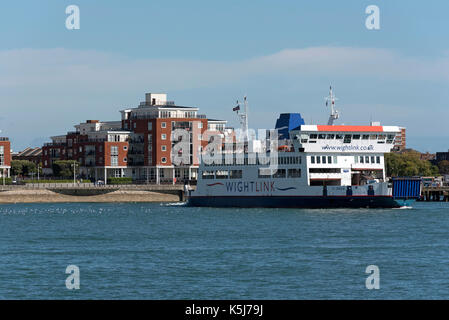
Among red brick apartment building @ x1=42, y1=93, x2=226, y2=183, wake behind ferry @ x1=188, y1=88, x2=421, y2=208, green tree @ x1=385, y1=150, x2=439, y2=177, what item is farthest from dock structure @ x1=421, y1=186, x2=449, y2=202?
wake behind ferry @ x1=188, y1=88, x2=421, y2=208

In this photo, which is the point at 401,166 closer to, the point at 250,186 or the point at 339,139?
the point at 250,186

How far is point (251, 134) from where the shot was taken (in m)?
94.9

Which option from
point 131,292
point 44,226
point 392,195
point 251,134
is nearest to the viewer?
point 131,292

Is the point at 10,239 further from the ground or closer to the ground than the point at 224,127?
closer to the ground

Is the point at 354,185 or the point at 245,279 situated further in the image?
the point at 354,185

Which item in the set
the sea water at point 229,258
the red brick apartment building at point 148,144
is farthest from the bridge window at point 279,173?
the red brick apartment building at point 148,144

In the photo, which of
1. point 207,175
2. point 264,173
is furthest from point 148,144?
point 264,173

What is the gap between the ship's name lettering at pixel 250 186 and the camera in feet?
287

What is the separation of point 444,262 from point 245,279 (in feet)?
35.5

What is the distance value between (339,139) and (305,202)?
23.3 ft

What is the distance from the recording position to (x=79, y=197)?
118875mm
